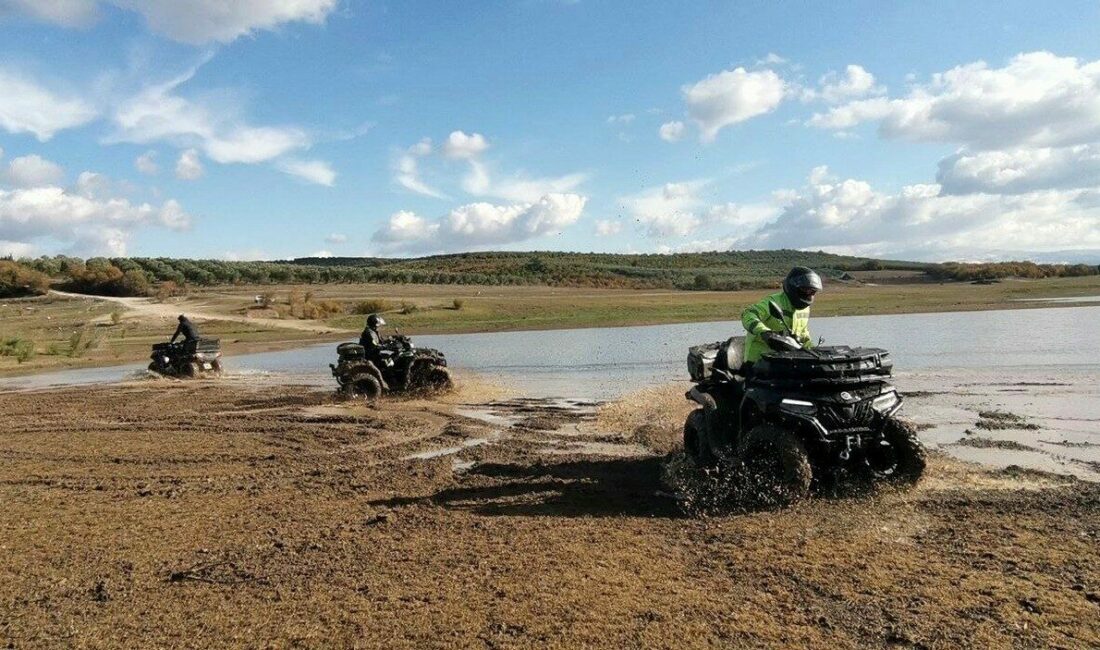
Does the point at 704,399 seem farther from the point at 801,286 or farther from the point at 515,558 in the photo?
the point at 515,558

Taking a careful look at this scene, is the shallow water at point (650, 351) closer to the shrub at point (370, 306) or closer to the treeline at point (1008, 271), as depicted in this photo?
the shrub at point (370, 306)

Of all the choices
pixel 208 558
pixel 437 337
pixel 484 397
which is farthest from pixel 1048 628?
pixel 437 337

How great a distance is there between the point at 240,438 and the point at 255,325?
31.8 metres

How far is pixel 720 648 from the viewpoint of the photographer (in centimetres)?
404

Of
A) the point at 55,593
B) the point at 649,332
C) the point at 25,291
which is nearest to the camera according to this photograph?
the point at 55,593

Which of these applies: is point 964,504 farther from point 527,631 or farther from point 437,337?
point 437,337

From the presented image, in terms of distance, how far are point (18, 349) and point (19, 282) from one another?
28.3m

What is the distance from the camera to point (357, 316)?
4675cm

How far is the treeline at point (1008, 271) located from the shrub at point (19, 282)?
69305 millimetres

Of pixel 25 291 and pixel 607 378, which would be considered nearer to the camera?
pixel 607 378

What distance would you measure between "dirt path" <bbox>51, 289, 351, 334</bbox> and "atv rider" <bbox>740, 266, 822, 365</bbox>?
33830 millimetres

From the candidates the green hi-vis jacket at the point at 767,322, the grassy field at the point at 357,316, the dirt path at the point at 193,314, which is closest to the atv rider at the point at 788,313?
the green hi-vis jacket at the point at 767,322

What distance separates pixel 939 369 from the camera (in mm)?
17531

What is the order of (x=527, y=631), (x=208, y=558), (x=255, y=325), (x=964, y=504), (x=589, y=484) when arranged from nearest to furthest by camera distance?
1. (x=527, y=631)
2. (x=208, y=558)
3. (x=964, y=504)
4. (x=589, y=484)
5. (x=255, y=325)
